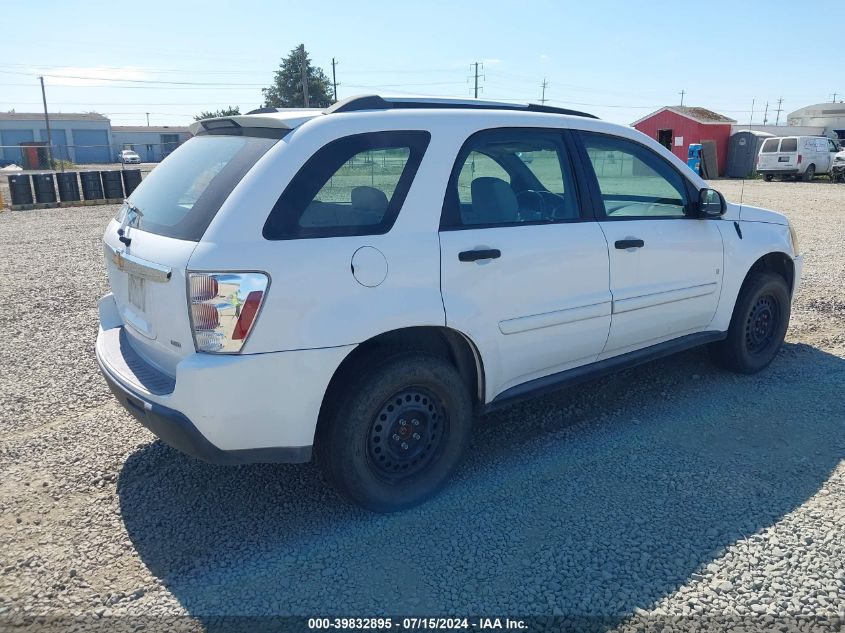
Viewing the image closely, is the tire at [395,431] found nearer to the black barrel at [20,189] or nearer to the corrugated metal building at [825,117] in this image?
the black barrel at [20,189]

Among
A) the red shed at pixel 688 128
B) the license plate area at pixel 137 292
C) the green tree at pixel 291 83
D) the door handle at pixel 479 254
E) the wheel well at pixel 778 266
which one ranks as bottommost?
the wheel well at pixel 778 266

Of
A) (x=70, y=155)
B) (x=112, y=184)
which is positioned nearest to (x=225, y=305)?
(x=112, y=184)

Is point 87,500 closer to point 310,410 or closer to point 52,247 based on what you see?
point 310,410

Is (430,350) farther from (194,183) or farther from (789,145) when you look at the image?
(789,145)

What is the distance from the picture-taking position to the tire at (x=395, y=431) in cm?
303

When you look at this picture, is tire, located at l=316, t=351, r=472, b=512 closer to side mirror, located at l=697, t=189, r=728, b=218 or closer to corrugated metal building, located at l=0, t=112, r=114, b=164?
side mirror, located at l=697, t=189, r=728, b=218

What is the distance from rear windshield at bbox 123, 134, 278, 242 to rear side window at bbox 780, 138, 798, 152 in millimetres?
34084

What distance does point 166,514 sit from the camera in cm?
330

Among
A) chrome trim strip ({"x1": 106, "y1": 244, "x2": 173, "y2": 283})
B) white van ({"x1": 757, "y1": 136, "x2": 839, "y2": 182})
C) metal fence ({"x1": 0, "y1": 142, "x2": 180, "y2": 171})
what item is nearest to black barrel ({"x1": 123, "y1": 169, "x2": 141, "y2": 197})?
chrome trim strip ({"x1": 106, "y1": 244, "x2": 173, "y2": 283})

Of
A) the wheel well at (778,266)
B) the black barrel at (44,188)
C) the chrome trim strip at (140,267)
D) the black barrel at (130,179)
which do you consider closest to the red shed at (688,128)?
the black barrel at (130,179)

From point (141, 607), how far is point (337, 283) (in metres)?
1.53

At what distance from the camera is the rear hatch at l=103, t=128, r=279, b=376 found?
2834 mm

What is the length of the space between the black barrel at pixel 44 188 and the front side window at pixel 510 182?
1933 centimetres

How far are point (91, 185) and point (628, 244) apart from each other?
779 inches
